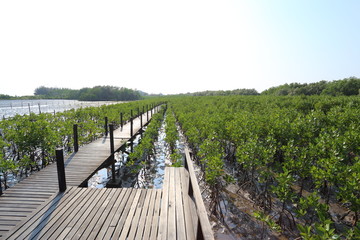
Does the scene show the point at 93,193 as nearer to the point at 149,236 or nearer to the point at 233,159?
the point at 149,236

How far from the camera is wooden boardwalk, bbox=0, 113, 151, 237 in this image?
3910mm

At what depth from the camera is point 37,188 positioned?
514 centimetres

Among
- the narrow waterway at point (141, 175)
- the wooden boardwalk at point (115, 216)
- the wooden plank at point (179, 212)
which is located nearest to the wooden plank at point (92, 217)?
the wooden boardwalk at point (115, 216)

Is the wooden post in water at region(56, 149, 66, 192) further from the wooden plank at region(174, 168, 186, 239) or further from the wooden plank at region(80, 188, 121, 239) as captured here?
the wooden plank at region(174, 168, 186, 239)

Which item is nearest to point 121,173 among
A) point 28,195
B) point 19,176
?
point 19,176

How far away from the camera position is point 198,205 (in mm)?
2342

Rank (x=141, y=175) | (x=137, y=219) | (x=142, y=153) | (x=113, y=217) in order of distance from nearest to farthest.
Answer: (x=137, y=219)
(x=113, y=217)
(x=142, y=153)
(x=141, y=175)

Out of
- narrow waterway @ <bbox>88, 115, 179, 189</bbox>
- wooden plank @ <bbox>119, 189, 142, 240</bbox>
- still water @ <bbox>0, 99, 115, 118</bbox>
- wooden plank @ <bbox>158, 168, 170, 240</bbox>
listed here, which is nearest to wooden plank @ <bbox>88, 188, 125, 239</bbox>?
wooden plank @ <bbox>119, 189, 142, 240</bbox>

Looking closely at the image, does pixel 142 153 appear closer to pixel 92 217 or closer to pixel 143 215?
pixel 92 217

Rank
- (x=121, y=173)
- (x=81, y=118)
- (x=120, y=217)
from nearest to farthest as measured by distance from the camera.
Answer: (x=120, y=217), (x=121, y=173), (x=81, y=118)

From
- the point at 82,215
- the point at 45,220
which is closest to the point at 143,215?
the point at 82,215

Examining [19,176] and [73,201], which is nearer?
[73,201]

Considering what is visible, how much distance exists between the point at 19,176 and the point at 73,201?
7.10 metres

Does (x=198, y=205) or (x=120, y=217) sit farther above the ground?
(x=198, y=205)
